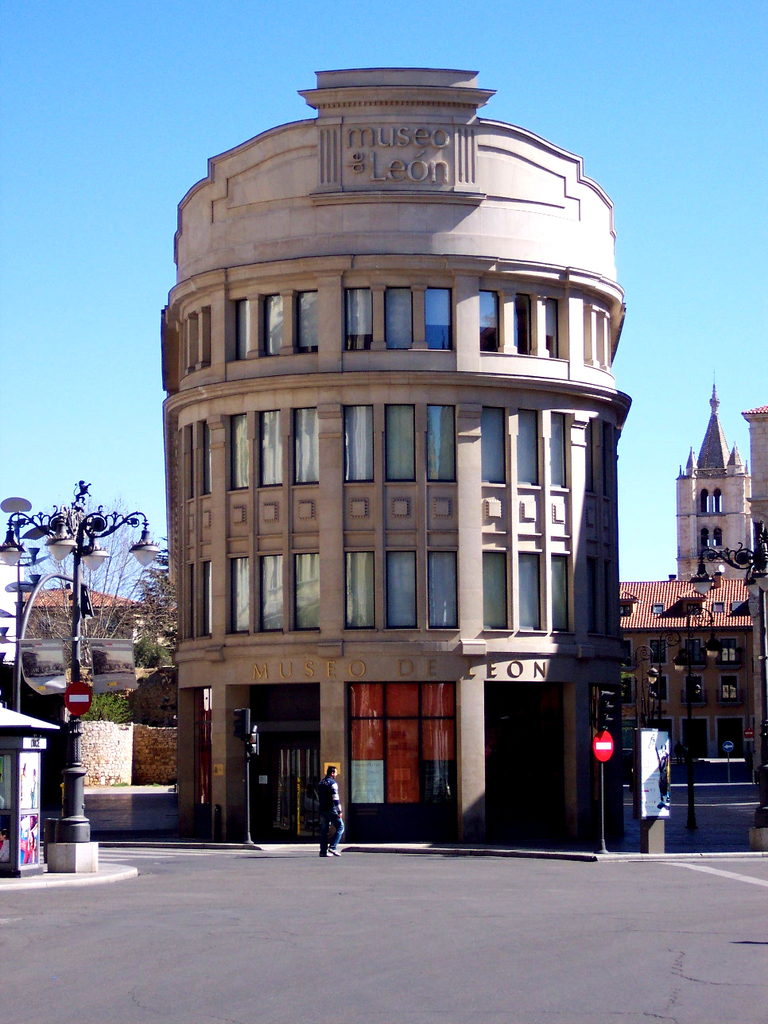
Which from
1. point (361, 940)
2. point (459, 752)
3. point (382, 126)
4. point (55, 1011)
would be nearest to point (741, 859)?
point (459, 752)

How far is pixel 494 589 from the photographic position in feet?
131

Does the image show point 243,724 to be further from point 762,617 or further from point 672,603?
point 672,603

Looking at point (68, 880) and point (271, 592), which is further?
point (271, 592)

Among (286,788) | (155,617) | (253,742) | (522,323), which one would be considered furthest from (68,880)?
(155,617)

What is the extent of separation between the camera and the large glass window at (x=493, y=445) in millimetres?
40219

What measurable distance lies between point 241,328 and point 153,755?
4782 centimetres

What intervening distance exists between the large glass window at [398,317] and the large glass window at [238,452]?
4.21 metres

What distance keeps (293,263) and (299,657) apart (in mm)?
9446

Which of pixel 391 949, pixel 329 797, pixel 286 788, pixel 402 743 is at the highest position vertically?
pixel 402 743

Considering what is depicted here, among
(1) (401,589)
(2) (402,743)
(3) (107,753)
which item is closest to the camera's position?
(2) (402,743)

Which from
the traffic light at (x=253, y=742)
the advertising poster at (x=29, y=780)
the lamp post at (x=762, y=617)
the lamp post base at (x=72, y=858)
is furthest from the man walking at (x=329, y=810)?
the lamp post at (x=762, y=617)

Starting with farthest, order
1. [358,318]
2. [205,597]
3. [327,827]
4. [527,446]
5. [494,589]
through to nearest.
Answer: [205,597] < [527,446] < [358,318] < [494,589] < [327,827]

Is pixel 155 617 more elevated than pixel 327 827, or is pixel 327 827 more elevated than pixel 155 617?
pixel 155 617

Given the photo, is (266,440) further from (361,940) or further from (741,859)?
(361,940)
